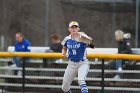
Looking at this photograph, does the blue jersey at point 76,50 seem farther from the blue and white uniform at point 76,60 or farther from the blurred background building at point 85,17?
the blurred background building at point 85,17

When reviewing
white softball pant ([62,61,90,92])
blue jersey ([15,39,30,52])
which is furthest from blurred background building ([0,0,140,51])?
white softball pant ([62,61,90,92])

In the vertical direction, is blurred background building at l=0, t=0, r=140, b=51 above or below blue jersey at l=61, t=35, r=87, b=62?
above

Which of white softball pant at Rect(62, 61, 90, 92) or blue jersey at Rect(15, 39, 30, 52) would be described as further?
blue jersey at Rect(15, 39, 30, 52)

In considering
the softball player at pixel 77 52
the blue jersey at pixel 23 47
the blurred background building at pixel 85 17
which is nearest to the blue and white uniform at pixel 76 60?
the softball player at pixel 77 52

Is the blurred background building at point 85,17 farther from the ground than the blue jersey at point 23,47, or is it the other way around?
the blurred background building at point 85,17

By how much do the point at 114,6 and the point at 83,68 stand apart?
6.79m

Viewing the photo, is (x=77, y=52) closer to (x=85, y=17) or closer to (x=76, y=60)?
(x=76, y=60)

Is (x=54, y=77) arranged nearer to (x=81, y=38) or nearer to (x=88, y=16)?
(x=81, y=38)

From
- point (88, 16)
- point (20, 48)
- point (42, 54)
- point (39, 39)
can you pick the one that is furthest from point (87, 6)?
point (42, 54)

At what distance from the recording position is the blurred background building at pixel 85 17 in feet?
62.8

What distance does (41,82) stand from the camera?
1465cm

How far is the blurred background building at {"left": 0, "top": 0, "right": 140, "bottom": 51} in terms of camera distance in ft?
62.8

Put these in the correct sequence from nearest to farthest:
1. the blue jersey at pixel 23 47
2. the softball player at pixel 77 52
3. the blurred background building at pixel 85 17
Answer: the softball player at pixel 77 52 < the blue jersey at pixel 23 47 < the blurred background building at pixel 85 17

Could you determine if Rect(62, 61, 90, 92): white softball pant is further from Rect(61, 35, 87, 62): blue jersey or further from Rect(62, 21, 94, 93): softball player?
Rect(61, 35, 87, 62): blue jersey
